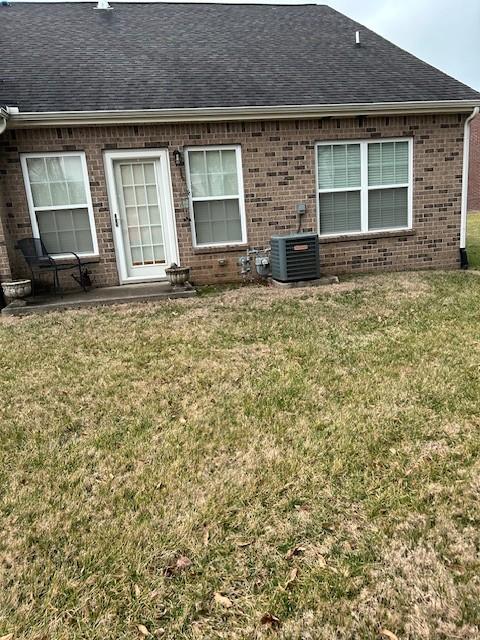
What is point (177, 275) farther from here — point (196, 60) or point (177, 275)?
point (196, 60)

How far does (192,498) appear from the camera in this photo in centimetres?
241

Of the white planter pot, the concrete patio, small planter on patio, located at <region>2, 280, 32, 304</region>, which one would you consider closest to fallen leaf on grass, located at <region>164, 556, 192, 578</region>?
the concrete patio

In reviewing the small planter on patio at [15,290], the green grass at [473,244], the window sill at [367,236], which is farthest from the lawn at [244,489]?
the green grass at [473,244]

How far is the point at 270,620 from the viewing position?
1.72 m

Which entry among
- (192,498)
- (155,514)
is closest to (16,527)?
(155,514)

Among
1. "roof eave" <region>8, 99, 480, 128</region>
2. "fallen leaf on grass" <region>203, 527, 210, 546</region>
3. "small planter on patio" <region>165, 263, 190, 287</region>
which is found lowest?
"fallen leaf on grass" <region>203, 527, 210, 546</region>

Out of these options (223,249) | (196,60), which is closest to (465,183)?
(223,249)

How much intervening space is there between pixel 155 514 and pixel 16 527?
662mm

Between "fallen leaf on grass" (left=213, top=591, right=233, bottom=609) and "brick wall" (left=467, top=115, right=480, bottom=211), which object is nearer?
"fallen leaf on grass" (left=213, top=591, right=233, bottom=609)

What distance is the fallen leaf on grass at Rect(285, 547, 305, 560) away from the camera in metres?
2.01

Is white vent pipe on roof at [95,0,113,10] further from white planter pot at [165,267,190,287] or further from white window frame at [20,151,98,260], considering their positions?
white planter pot at [165,267,190,287]

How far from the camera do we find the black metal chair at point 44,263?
7.23m

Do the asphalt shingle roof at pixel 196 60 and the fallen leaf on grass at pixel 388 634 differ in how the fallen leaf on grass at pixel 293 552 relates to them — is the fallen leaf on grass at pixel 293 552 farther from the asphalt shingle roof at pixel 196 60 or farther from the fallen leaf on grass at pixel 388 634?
the asphalt shingle roof at pixel 196 60

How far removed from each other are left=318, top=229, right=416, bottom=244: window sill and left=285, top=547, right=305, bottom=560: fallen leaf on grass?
6.88 meters
